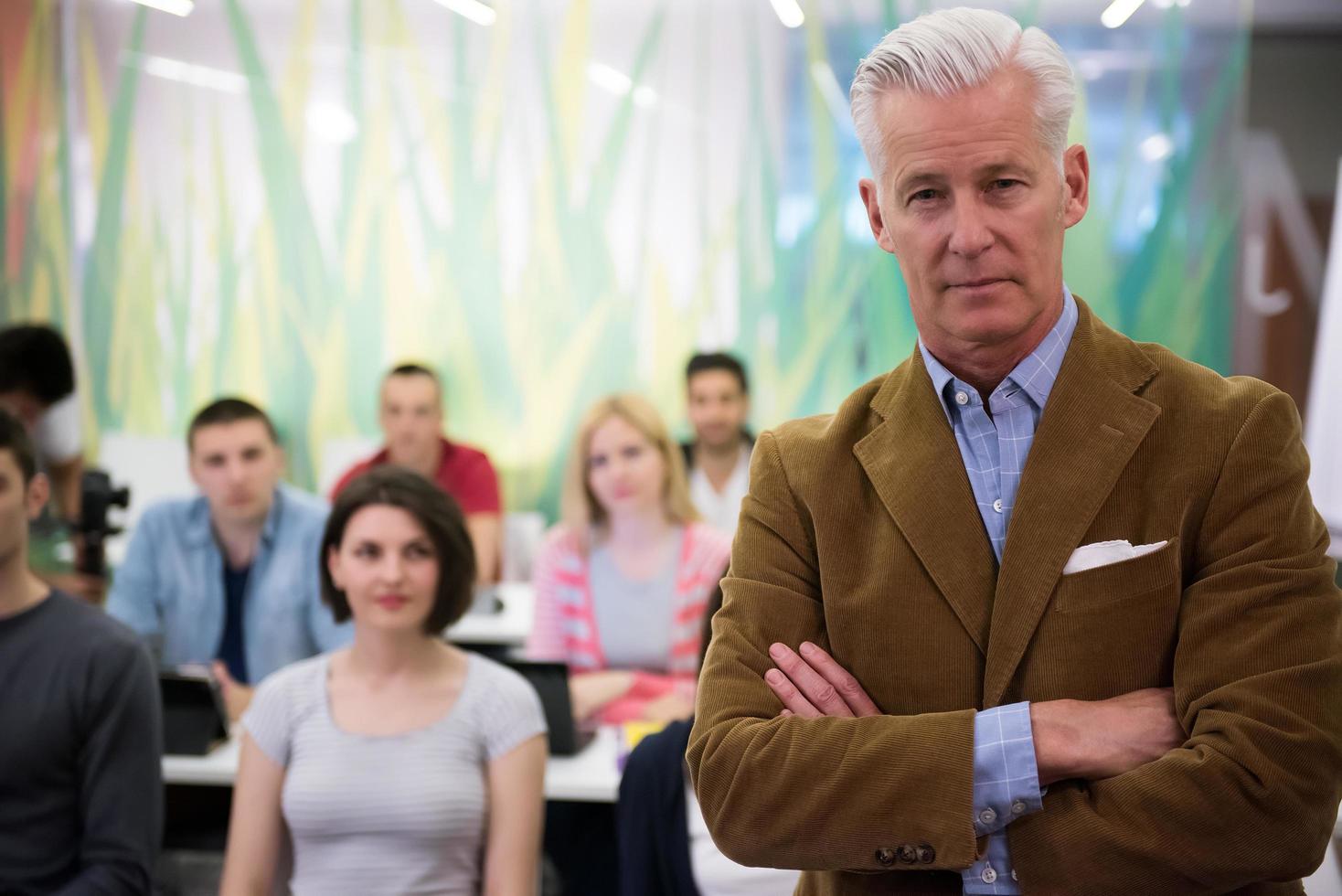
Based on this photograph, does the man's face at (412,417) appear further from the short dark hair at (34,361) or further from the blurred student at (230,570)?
the blurred student at (230,570)

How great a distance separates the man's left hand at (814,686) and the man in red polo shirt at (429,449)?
448cm

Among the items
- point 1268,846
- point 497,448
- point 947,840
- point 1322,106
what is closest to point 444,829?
point 947,840

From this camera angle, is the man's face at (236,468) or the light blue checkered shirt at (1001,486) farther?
the man's face at (236,468)

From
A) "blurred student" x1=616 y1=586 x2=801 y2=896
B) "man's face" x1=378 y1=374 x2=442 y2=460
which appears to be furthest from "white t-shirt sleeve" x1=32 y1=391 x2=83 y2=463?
"blurred student" x1=616 y1=586 x2=801 y2=896

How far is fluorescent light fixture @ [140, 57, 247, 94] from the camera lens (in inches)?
265

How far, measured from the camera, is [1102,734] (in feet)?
3.89

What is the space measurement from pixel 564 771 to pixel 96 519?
92.7 inches

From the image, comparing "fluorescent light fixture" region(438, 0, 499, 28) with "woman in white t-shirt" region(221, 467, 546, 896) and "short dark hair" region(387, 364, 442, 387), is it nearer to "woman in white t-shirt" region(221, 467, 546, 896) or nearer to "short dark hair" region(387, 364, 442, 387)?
"short dark hair" region(387, 364, 442, 387)

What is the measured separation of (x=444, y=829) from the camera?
242 cm

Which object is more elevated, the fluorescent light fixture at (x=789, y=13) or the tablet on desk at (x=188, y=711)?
the fluorescent light fixture at (x=789, y=13)

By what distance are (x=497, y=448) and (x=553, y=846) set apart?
11.5 feet

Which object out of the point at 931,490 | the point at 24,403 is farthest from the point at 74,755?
the point at 24,403

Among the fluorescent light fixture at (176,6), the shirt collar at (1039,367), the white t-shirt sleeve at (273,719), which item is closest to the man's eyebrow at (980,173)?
the shirt collar at (1039,367)

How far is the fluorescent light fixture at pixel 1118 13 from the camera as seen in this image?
19.6ft
